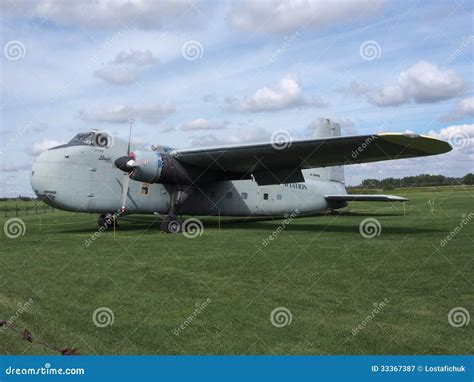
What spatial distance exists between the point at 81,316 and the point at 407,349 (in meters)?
4.05

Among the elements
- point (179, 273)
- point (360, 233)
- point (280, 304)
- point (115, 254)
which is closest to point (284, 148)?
point (360, 233)

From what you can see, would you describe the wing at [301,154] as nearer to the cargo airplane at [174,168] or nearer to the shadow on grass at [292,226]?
the cargo airplane at [174,168]

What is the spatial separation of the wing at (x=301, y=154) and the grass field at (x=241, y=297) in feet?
12.8

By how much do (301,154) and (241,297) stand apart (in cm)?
1166

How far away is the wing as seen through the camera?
15.4 metres

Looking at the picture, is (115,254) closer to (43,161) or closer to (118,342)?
(118,342)

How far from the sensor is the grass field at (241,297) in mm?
5320

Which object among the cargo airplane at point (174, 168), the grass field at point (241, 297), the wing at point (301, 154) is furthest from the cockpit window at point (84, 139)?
the grass field at point (241, 297)

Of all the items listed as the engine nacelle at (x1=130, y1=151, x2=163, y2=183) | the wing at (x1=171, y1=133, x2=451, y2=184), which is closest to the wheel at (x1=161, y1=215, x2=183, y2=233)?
the engine nacelle at (x1=130, y1=151, x2=163, y2=183)

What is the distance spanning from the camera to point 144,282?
8.31 meters

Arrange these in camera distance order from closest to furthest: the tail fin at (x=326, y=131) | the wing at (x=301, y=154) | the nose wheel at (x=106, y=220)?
the wing at (x=301, y=154), the nose wheel at (x=106, y=220), the tail fin at (x=326, y=131)

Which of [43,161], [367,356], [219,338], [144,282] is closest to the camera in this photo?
[367,356]

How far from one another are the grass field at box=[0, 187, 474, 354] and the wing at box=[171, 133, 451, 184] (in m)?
3.91

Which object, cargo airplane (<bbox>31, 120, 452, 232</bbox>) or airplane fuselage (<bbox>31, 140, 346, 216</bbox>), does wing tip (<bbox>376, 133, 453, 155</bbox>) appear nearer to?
cargo airplane (<bbox>31, 120, 452, 232</bbox>)
